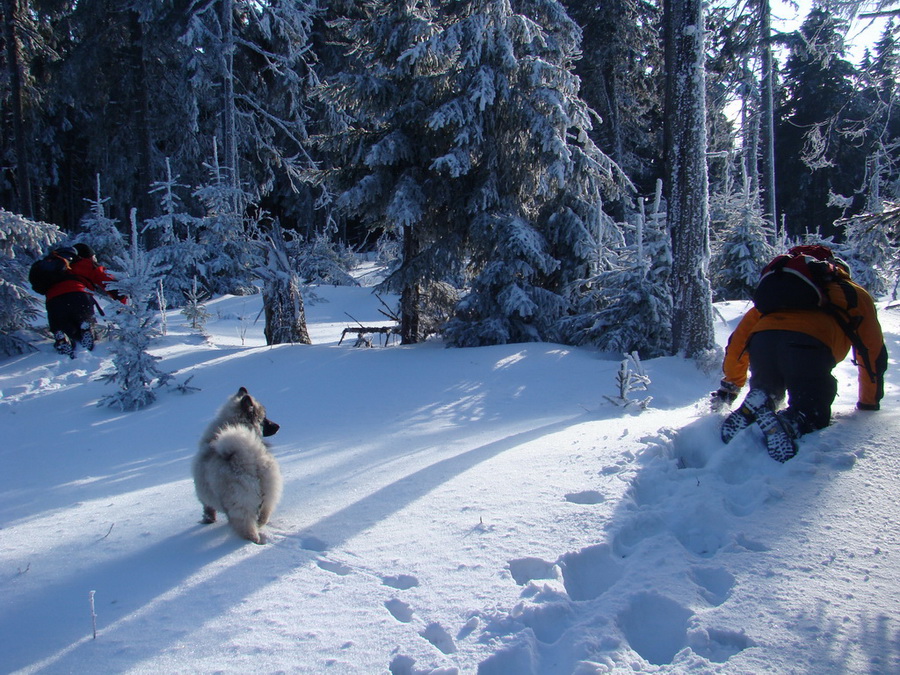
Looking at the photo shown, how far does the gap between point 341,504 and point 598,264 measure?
814cm

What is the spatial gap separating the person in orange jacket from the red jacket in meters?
9.61

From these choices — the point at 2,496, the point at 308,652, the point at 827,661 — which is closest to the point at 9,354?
the point at 2,496

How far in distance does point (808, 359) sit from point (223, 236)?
57.6 feet

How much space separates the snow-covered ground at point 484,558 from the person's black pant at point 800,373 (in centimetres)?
22

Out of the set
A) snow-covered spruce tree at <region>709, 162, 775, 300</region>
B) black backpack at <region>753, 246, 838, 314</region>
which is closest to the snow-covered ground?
black backpack at <region>753, 246, 838, 314</region>

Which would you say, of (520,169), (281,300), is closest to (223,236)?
(281,300)

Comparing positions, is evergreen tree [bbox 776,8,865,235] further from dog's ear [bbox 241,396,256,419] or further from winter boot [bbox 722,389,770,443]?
dog's ear [bbox 241,396,256,419]

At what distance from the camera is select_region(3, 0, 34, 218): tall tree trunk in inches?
675

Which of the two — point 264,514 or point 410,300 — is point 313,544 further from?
point 410,300

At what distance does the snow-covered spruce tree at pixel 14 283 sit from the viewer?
934 centimetres

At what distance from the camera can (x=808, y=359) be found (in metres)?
4.20

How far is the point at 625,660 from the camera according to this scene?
2.26 m

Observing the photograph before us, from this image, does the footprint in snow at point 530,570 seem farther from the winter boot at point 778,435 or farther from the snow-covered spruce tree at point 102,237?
the snow-covered spruce tree at point 102,237

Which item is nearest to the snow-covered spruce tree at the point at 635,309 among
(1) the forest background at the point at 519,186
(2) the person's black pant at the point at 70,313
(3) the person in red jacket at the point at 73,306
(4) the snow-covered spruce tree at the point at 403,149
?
(1) the forest background at the point at 519,186
